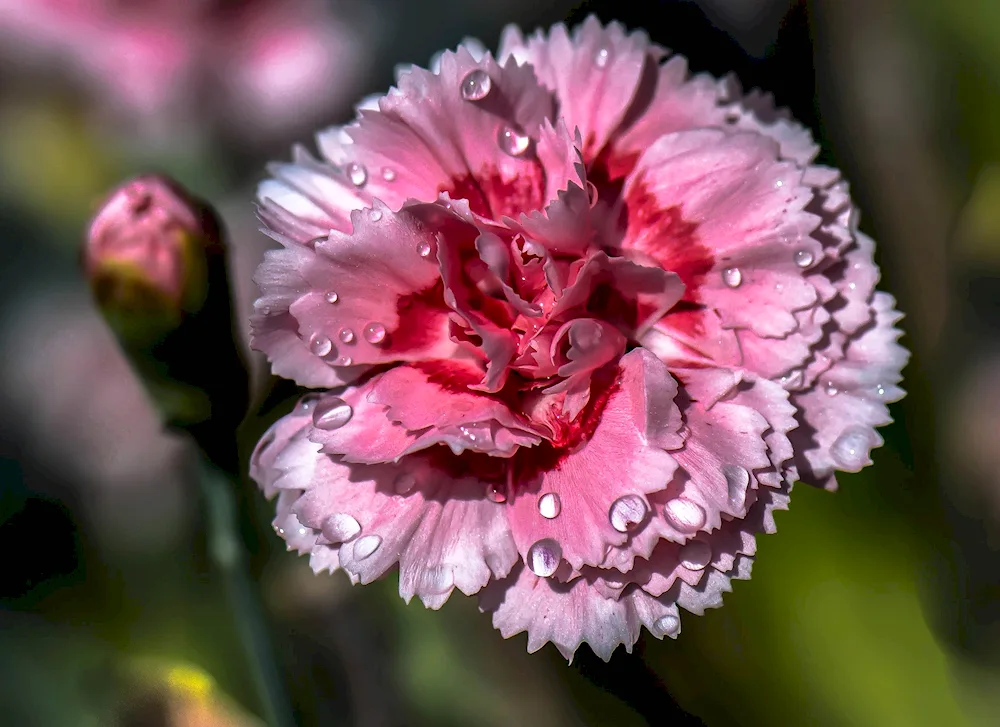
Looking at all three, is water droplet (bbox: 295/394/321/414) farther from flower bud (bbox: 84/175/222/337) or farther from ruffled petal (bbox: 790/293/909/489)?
ruffled petal (bbox: 790/293/909/489)

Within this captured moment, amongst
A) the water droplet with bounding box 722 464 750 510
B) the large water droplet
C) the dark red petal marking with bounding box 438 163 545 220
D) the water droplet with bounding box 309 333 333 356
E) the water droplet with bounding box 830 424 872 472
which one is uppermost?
the dark red petal marking with bounding box 438 163 545 220

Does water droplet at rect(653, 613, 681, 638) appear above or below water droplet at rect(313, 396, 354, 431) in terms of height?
below

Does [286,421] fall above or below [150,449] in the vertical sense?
above

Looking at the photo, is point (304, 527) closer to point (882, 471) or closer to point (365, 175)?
point (365, 175)

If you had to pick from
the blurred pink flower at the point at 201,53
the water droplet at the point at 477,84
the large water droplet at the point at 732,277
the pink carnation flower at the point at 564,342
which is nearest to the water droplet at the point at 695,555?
the pink carnation flower at the point at 564,342

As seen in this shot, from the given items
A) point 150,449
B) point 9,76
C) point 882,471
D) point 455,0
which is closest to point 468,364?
point 882,471

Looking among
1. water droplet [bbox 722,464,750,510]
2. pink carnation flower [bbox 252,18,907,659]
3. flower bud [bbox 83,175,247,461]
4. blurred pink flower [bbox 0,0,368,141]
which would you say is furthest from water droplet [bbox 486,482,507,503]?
blurred pink flower [bbox 0,0,368,141]

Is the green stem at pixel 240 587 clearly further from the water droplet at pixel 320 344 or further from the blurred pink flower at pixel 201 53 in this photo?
the blurred pink flower at pixel 201 53
